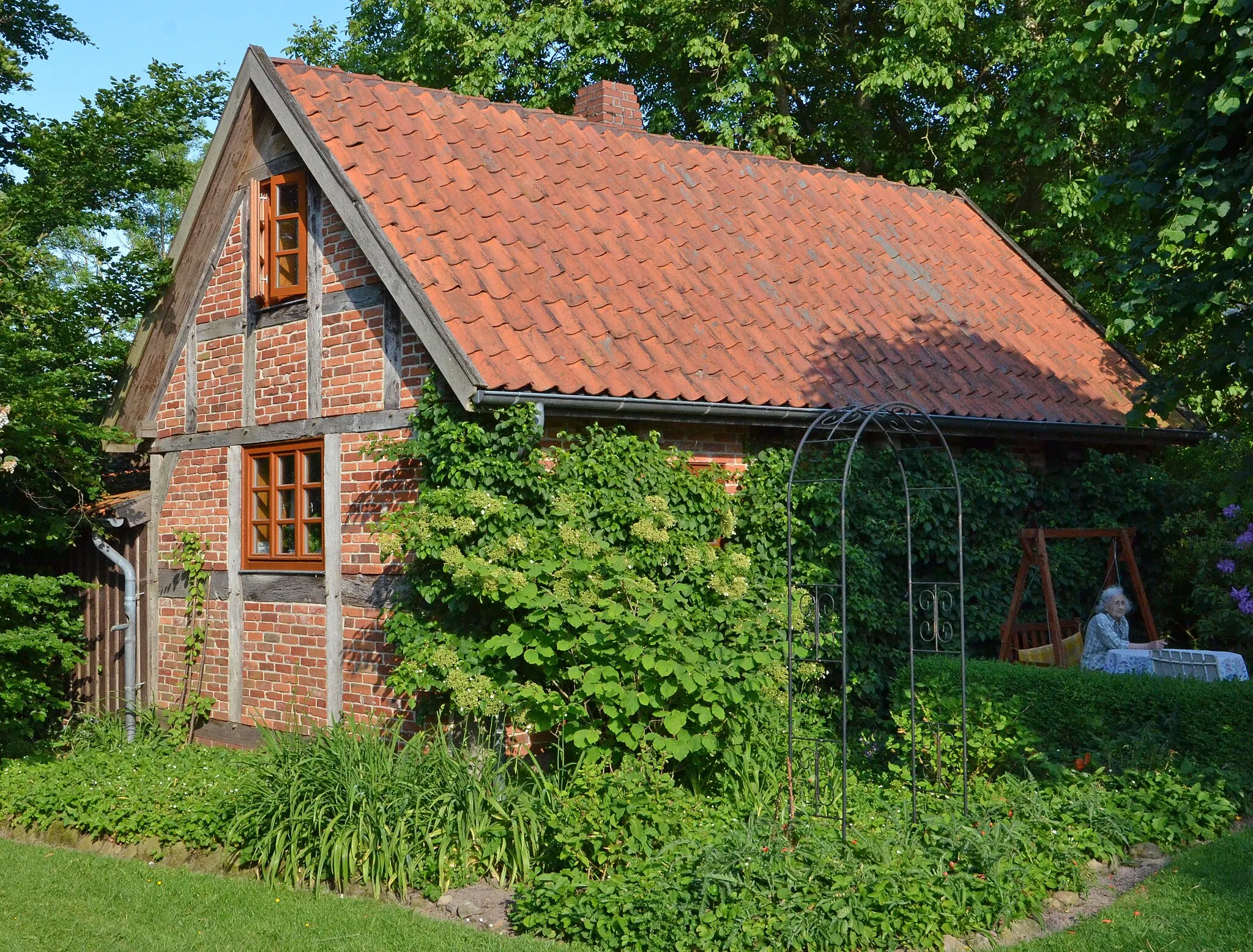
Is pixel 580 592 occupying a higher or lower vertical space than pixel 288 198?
lower

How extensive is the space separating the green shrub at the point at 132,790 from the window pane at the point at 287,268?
4.10m

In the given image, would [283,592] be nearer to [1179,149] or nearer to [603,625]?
[603,625]

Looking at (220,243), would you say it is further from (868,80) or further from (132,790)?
(868,80)

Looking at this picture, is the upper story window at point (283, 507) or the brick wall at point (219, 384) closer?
the upper story window at point (283, 507)

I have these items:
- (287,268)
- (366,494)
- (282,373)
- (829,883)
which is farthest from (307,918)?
(287,268)

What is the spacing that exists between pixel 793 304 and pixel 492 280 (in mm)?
3398

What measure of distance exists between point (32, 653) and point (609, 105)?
818cm

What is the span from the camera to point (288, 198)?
10.9 metres

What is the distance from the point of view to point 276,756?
8211mm

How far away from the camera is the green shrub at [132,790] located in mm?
8477

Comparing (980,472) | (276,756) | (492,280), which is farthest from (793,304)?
(276,756)

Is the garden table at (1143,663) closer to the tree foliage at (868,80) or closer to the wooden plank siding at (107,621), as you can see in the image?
the tree foliage at (868,80)

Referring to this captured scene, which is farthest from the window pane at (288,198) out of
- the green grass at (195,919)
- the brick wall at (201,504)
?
the green grass at (195,919)

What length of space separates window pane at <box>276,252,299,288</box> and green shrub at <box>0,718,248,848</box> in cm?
410
